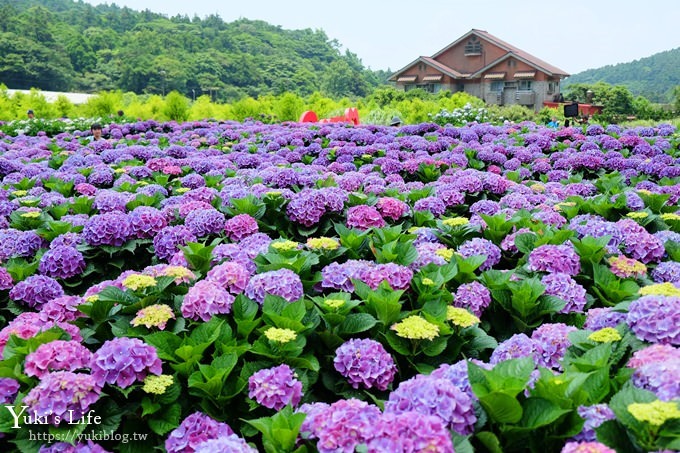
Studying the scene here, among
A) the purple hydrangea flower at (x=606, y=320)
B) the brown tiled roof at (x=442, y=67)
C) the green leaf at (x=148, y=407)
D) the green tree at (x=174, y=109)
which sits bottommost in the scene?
the green leaf at (x=148, y=407)

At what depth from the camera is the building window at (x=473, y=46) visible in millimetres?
42531

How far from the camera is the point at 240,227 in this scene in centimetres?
329

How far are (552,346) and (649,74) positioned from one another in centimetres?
10695

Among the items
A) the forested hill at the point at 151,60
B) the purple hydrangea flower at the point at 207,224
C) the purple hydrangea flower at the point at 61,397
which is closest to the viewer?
the purple hydrangea flower at the point at 61,397

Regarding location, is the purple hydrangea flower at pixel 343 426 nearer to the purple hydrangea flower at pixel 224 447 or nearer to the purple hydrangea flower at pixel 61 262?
the purple hydrangea flower at pixel 224 447

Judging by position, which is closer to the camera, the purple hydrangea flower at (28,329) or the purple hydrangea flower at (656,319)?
the purple hydrangea flower at (656,319)

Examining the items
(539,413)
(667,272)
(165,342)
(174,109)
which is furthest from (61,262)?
(174,109)

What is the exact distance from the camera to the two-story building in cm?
3912

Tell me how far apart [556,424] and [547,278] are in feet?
3.85

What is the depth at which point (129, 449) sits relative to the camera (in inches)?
69.6

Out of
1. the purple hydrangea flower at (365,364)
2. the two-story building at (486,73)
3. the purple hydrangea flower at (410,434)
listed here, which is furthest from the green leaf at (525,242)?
the two-story building at (486,73)

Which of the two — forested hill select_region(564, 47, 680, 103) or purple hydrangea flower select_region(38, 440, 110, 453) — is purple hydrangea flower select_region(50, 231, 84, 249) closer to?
purple hydrangea flower select_region(38, 440, 110, 453)

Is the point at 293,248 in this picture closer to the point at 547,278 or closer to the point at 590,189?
the point at 547,278

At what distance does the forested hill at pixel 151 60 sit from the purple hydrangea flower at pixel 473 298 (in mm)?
62239
